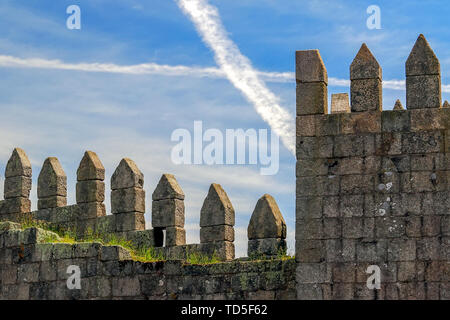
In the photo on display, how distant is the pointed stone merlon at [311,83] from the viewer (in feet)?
46.4

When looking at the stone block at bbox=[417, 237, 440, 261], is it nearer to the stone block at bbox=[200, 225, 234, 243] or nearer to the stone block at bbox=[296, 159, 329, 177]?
the stone block at bbox=[296, 159, 329, 177]

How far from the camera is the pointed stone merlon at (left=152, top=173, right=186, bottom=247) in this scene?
55.0ft

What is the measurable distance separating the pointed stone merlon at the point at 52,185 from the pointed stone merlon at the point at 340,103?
19.7 ft

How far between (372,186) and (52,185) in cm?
766

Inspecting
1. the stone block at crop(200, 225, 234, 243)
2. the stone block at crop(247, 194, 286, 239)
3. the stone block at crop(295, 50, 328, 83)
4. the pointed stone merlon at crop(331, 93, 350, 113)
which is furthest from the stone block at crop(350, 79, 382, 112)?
the stone block at crop(200, 225, 234, 243)

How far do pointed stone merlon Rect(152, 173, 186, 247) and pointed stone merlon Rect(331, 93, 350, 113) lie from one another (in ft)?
10.4

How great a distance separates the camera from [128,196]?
17.6 m

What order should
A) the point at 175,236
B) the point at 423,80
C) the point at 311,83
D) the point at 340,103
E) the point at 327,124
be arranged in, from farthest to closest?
the point at 175,236
the point at 340,103
the point at 311,83
the point at 327,124
the point at 423,80

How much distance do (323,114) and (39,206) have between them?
7534 millimetres

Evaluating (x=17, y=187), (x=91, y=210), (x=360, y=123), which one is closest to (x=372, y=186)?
(x=360, y=123)

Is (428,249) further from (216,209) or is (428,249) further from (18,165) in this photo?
(18,165)

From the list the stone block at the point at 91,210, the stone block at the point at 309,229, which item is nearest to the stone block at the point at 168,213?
the stone block at the point at 91,210

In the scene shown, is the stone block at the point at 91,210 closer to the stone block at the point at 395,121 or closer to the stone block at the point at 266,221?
the stone block at the point at 266,221
